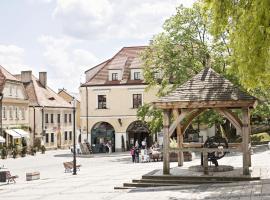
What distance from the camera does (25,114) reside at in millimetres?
61625

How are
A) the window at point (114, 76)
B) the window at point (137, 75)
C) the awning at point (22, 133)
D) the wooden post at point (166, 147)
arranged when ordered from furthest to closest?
the awning at point (22, 133), the window at point (114, 76), the window at point (137, 75), the wooden post at point (166, 147)

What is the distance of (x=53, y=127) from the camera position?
6725cm

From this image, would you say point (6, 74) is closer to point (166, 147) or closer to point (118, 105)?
point (118, 105)

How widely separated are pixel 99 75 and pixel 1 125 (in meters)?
11.6

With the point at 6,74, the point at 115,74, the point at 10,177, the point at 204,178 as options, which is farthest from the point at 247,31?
the point at 6,74

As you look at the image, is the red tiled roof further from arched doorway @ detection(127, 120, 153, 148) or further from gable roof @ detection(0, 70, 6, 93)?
arched doorway @ detection(127, 120, 153, 148)

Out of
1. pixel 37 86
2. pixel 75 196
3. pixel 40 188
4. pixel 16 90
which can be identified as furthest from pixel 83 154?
pixel 75 196

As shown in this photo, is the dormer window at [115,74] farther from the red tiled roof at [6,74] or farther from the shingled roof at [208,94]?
the shingled roof at [208,94]

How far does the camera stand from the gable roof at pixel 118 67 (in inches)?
2151

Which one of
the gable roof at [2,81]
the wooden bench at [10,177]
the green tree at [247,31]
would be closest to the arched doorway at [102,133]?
the gable roof at [2,81]

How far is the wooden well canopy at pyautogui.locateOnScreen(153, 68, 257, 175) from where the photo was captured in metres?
19.9

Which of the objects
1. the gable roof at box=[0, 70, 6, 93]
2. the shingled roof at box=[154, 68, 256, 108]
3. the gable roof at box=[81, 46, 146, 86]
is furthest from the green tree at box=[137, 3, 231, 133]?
the gable roof at box=[0, 70, 6, 93]

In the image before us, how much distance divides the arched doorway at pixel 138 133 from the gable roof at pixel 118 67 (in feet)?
14.5

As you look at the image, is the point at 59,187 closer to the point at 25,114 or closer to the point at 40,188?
the point at 40,188
